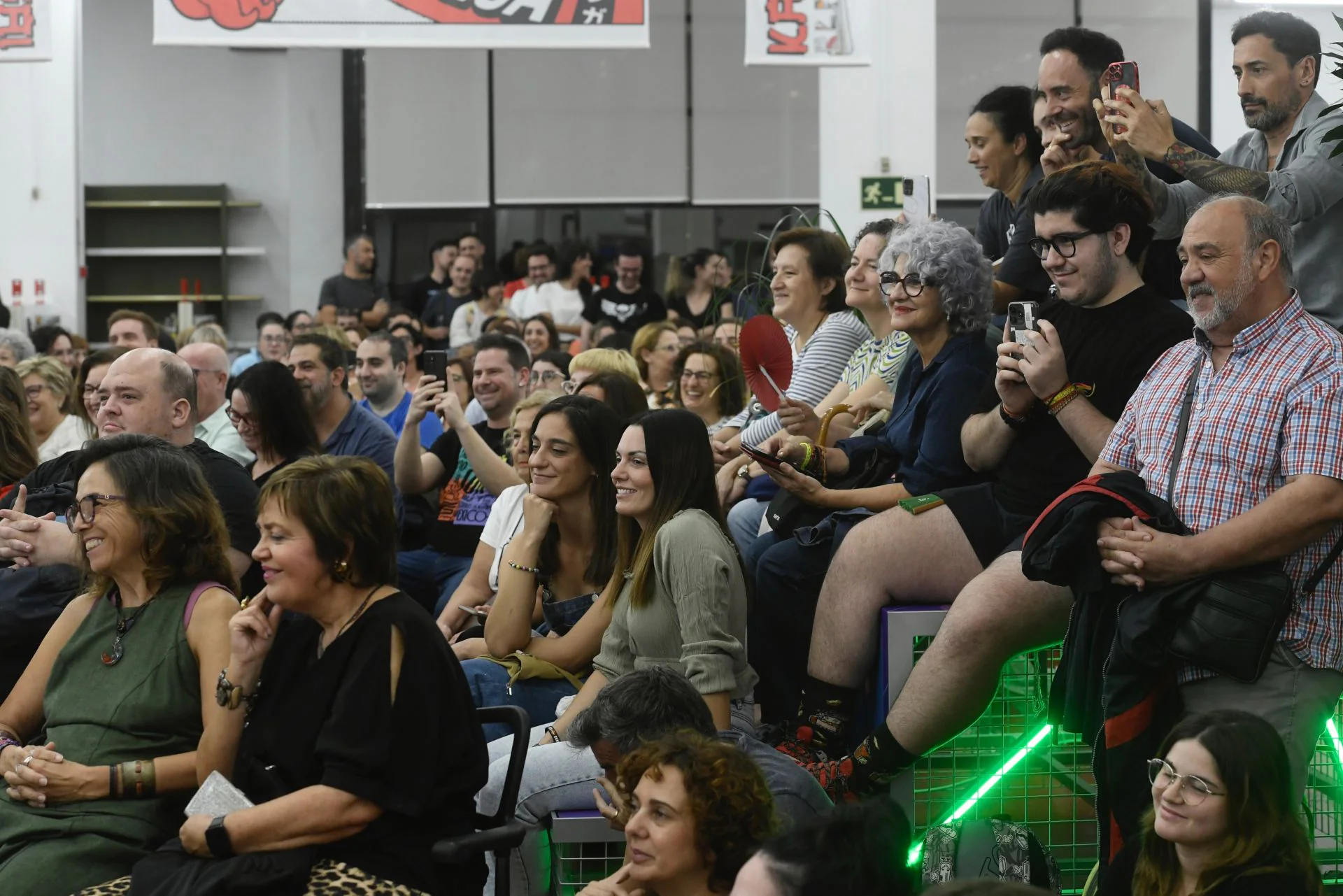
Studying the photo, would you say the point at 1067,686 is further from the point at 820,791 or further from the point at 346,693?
the point at 346,693

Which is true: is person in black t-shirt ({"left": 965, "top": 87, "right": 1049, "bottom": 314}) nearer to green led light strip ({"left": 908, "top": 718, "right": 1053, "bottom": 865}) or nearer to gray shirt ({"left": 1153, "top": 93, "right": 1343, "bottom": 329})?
gray shirt ({"left": 1153, "top": 93, "right": 1343, "bottom": 329})

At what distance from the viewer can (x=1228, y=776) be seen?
2.50 metres

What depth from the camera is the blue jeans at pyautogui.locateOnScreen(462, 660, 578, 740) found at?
12.4 ft

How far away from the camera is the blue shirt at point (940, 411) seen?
12.0ft

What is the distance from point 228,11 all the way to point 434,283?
4.87 meters

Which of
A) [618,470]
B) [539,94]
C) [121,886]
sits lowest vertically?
[121,886]

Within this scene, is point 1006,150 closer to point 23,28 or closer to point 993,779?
point 993,779

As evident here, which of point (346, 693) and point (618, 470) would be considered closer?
point (346, 693)

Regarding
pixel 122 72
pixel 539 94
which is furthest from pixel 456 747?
pixel 122 72

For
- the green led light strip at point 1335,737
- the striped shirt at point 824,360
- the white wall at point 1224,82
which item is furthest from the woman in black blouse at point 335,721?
the white wall at point 1224,82

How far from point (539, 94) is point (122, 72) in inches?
163

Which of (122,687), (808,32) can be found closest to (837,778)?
(122,687)

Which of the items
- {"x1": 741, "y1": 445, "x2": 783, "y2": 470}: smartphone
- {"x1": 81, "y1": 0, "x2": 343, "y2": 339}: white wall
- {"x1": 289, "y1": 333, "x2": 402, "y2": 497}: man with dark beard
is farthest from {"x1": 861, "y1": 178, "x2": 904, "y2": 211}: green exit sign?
{"x1": 81, "y1": 0, "x2": 343, "y2": 339}: white wall

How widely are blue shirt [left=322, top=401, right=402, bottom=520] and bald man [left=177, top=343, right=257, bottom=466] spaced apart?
327 mm
